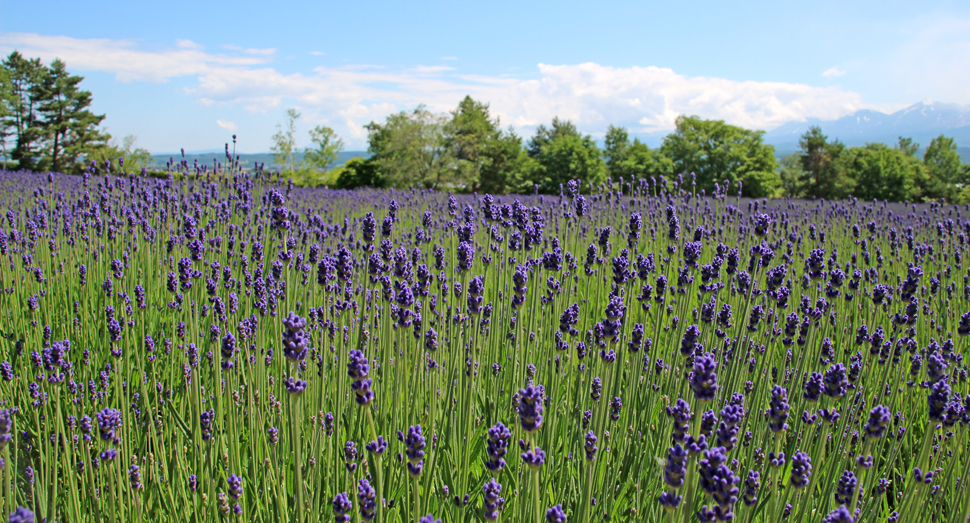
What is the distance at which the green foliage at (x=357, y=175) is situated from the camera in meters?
41.5

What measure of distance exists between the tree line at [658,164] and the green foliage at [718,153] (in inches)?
2.5

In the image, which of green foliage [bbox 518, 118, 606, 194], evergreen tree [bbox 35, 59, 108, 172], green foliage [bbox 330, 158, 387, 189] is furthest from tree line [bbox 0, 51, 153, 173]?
green foliage [bbox 518, 118, 606, 194]

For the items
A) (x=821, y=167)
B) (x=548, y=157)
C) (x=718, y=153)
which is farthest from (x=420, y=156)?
(x=821, y=167)

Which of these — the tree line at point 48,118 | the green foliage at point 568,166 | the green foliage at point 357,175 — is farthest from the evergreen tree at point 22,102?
the green foliage at point 568,166

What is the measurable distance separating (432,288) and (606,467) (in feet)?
10.4

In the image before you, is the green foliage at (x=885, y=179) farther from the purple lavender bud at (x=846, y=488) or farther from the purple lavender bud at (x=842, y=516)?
the purple lavender bud at (x=842, y=516)

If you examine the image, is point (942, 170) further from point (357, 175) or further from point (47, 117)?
point (47, 117)

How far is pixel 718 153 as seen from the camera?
32.1m

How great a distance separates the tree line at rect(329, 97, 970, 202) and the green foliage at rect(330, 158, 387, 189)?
9 cm

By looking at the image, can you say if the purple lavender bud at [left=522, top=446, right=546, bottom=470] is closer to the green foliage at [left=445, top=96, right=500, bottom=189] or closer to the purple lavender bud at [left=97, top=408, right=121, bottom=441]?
the purple lavender bud at [left=97, top=408, right=121, bottom=441]

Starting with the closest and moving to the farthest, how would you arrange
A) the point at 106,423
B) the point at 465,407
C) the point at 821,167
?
1. the point at 106,423
2. the point at 465,407
3. the point at 821,167

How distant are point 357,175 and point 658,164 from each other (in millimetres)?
24794

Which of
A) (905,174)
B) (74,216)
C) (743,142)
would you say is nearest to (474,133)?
(743,142)

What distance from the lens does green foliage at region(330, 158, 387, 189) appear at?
41.5 metres
